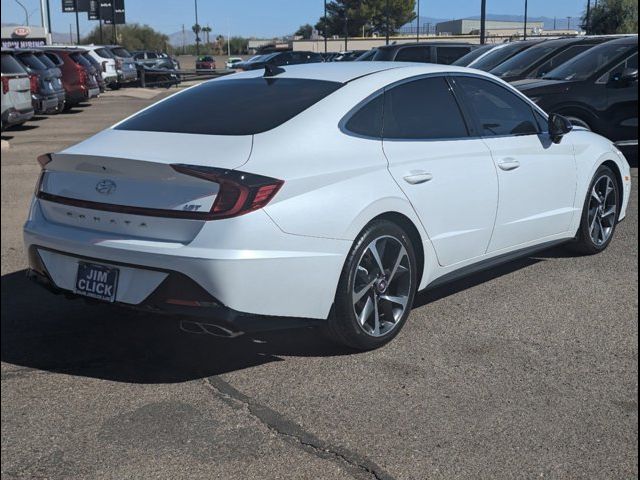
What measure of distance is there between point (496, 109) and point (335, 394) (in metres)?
2.69

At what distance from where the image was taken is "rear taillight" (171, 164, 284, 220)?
390cm

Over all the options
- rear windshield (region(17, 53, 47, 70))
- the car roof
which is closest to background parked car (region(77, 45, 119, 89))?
rear windshield (region(17, 53, 47, 70))

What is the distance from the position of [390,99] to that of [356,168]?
73 cm

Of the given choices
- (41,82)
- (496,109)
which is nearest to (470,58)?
(41,82)

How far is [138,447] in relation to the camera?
351cm

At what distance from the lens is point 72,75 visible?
2291 cm

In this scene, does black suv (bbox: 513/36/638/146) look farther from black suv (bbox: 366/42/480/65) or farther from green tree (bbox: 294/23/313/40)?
green tree (bbox: 294/23/313/40)

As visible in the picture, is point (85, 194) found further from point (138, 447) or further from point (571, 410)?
point (571, 410)

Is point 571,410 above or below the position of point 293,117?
below

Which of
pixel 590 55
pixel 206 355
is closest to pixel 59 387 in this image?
pixel 206 355

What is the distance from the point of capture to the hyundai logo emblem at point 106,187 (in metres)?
4.17

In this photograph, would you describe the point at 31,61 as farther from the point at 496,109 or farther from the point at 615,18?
the point at 615,18

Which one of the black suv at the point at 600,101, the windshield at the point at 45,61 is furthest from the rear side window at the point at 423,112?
the windshield at the point at 45,61

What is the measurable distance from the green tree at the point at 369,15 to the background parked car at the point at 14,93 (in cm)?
7652
